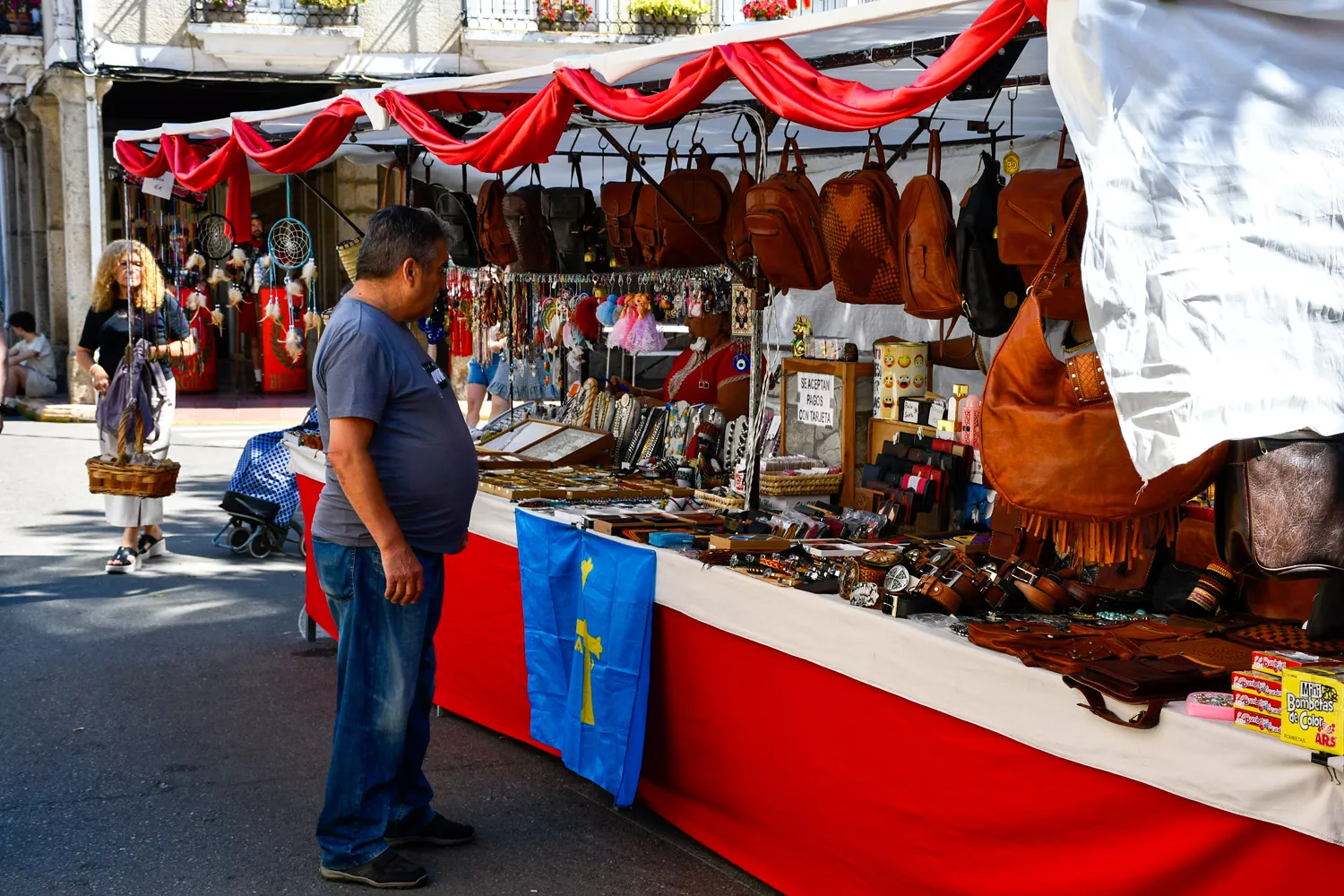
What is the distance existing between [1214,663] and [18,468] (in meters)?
11.2

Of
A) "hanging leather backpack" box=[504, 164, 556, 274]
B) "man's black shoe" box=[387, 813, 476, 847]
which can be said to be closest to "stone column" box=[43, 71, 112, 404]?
"hanging leather backpack" box=[504, 164, 556, 274]

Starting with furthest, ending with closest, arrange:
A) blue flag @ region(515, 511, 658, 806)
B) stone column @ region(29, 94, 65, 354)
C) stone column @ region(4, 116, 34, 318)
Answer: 1. stone column @ region(4, 116, 34, 318)
2. stone column @ region(29, 94, 65, 354)
3. blue flag @ region(515, 511, 658, 806)

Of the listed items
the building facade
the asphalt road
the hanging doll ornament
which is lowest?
the asphalt road

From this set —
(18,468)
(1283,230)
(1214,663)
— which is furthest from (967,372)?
(18,468)

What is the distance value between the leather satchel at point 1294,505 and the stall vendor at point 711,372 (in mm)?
3620

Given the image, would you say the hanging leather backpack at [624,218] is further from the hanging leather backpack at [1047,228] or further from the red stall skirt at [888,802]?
the hanging leather backpack at [1047,228]

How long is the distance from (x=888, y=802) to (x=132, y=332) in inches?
218

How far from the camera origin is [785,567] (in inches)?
146

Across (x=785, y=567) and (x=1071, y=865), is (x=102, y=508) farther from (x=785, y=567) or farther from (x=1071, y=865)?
(x=1071, y=865)

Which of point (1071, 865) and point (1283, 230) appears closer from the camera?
point (1283, 230)

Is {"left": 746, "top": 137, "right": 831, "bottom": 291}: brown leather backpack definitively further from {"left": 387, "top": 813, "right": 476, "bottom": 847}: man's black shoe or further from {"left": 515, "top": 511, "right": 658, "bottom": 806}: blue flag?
{"left": 387, "top": 813, "right": 476, "bottom": 847}: man's black shoe

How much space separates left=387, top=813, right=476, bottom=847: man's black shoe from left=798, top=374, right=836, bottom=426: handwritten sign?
1949mm

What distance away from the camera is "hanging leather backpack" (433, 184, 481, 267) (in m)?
6.74

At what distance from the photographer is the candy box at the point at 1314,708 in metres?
2.21
